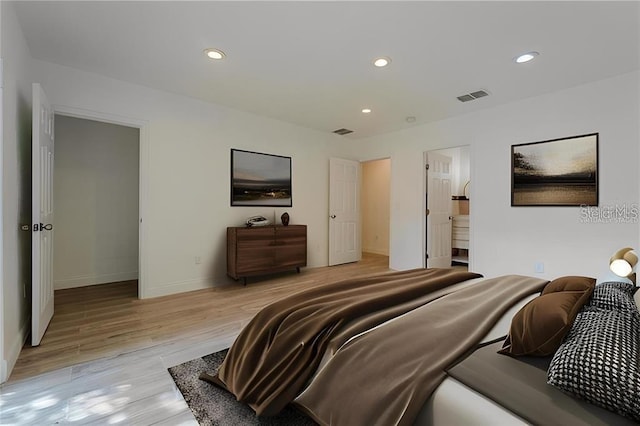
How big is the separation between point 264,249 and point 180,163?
162 centimetres

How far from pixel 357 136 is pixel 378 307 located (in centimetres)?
474

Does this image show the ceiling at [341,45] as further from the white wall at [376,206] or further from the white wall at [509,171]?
the white wall at [376,206]

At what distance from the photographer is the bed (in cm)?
81

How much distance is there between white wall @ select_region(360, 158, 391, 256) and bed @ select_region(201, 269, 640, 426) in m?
5.33

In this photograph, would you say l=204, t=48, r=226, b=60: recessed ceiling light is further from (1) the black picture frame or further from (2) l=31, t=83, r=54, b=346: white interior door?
(1) the black picture frame

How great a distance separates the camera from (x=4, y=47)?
1935mm

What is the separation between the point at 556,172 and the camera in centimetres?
365

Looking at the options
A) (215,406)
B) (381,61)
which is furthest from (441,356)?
(381,61)

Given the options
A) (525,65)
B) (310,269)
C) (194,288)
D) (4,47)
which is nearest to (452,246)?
(310,269)

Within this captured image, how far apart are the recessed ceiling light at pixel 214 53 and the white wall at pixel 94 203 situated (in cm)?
253

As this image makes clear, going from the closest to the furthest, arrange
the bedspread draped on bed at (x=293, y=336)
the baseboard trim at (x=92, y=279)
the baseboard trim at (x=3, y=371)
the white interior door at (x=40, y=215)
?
the bedspread draped on bed at (x=293, y=336), the baseboard trim at (x=3, y=371), the white interior door at (x=40, y=215), the baseboard trim at (x=92, y=279)

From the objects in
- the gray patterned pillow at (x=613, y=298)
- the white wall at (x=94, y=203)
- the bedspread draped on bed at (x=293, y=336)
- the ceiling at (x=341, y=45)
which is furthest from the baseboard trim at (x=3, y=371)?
the gray patterned pillow at (x=613, y=298)

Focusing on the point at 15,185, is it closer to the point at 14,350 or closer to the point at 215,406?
the point at 14,350

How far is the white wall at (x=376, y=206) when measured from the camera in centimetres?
714
